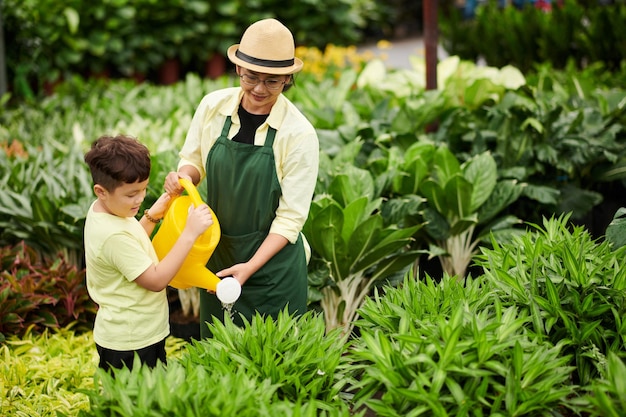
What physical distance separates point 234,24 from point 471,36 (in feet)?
11.0

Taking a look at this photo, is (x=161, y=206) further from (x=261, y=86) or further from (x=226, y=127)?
(x=261, y=86)

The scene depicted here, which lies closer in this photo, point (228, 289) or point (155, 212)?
point (228, 289)

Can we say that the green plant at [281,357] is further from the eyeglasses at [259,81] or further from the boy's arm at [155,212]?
the eyeglasses at [259,81]

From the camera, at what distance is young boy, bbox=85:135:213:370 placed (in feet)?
8.73

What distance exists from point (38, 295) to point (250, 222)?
1.56 m

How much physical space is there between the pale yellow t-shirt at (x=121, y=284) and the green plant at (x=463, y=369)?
754 millimetres

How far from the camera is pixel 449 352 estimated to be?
2357 millimetres

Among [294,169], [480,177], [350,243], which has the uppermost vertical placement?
[294,169]

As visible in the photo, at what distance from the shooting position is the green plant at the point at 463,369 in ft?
7.61

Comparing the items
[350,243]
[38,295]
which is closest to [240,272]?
[350,243]

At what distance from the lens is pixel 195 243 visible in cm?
287

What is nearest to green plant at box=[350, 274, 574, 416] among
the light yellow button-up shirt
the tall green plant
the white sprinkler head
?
the white sprinkler head

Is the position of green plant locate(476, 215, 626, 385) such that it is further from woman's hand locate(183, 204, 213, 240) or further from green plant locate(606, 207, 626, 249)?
woman's hand locate(183, 204, 213, 240)

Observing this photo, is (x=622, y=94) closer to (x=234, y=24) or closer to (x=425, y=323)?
(x=425, y=323)
